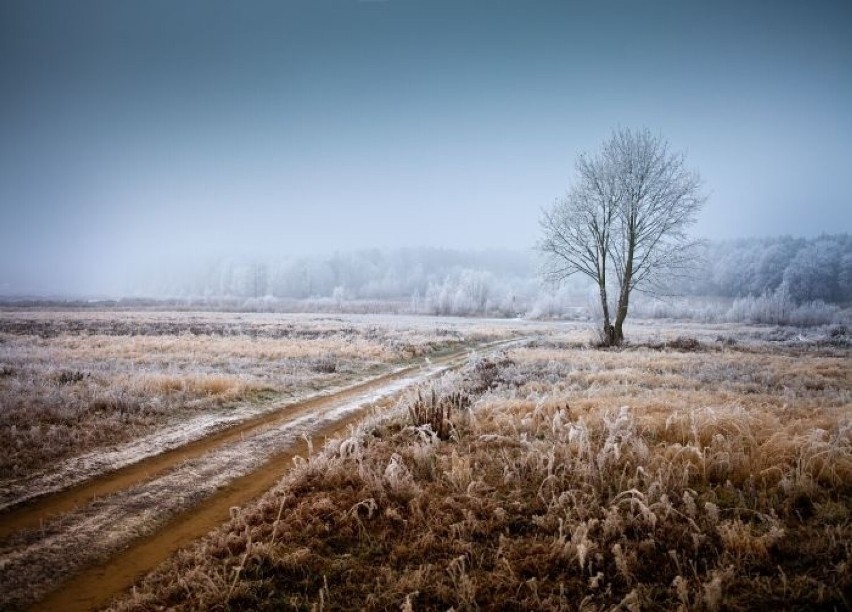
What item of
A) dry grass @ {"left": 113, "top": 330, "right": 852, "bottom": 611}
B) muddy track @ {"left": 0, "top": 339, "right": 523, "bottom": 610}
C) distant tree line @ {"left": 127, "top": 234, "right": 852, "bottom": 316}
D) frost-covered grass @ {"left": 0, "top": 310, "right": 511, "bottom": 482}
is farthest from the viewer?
distant tree line @ {"left": 127, "top": 234, "right": 852, "bottom": 316}

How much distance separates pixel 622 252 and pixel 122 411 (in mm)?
27949

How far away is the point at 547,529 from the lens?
4.79 m

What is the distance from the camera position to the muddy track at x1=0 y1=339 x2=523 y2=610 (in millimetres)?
4195

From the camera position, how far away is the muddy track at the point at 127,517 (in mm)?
4195

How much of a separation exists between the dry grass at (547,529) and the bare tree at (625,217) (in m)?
20.2

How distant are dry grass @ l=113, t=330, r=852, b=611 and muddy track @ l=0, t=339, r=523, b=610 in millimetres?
572

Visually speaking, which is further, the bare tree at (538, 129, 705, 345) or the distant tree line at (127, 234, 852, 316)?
the distant tree line at (127, 234, 852, 316)

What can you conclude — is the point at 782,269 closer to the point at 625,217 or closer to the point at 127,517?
the point at 625,217

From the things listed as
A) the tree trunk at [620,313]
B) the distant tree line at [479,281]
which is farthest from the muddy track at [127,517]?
the distant tree line at [479,281]

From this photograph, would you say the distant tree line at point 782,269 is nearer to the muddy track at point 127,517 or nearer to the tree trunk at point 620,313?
the tree trunk at point 620,313

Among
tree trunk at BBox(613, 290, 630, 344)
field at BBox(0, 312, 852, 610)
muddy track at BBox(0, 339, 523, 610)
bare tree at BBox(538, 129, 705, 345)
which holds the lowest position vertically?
muddy track at BBox(0, 339, 523, 610)

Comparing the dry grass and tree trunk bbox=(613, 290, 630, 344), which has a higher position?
tree trunk bbox=(613, 290, 630, 344)

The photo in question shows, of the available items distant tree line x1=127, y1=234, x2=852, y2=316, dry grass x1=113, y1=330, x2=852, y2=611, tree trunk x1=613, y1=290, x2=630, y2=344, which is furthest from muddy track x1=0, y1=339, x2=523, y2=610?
distant tree line x1=127, y1=234, x2=852, y2=316

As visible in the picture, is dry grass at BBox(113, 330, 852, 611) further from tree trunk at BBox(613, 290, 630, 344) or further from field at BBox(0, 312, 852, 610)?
tree trunk at BBox(613, 290, 630, 344)
